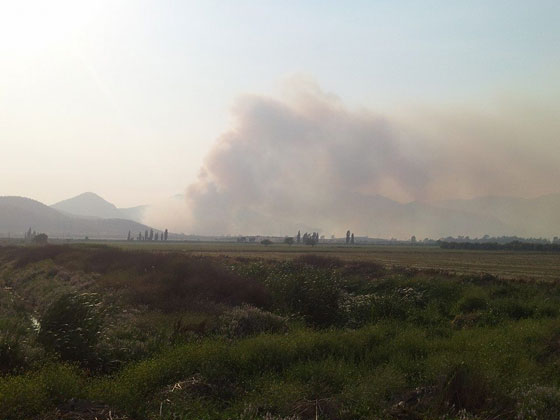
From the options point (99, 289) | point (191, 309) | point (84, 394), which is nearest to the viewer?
point (84, 394)

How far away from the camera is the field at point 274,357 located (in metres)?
8.47

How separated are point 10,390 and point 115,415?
2123mm

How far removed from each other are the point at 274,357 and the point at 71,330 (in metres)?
5.81

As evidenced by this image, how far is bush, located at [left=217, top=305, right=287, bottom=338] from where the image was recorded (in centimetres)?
1602

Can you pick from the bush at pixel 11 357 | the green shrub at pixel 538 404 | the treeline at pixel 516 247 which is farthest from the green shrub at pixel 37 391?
the treeline at pixel 516 247

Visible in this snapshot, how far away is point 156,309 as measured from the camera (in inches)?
806

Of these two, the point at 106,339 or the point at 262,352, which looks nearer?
the point at 262,352

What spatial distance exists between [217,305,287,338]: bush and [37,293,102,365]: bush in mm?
4701

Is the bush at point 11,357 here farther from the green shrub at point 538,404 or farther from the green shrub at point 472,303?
the green shrub at point 472,303

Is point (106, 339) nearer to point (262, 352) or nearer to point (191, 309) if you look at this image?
point (262, 352)

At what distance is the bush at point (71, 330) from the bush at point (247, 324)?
15.4 ft

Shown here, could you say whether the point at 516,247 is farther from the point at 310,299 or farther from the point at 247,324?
the point at 247,324

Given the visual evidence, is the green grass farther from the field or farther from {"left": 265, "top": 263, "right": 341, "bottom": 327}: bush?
{"left": 265, "top": 263, "right": 341, "bottom": 327}: bush

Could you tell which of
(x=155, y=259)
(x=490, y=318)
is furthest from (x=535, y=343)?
(x=155, y=259)
